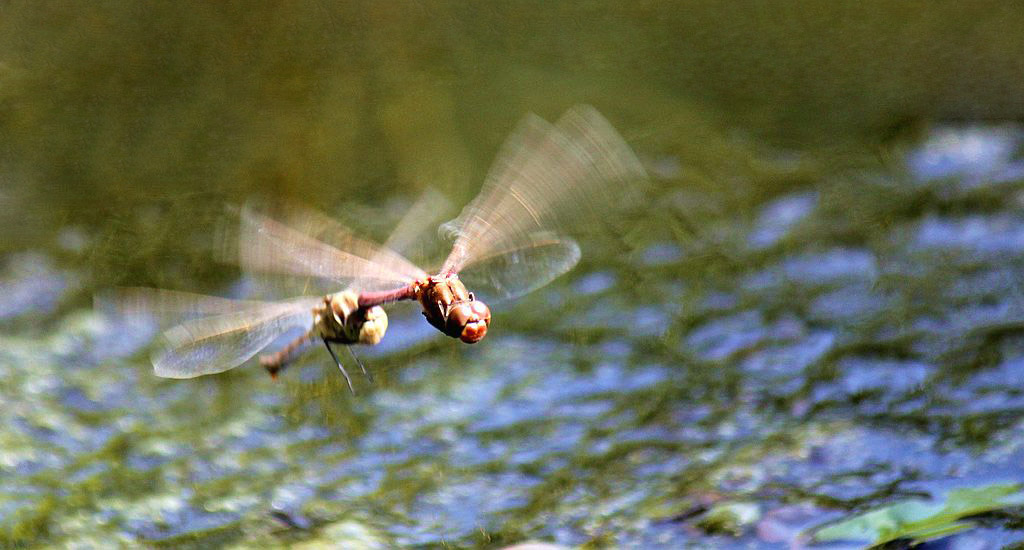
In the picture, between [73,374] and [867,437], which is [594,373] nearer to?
[867,437]

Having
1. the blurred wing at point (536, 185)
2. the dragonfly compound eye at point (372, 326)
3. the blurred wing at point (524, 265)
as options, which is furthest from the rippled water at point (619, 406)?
the blurred wing at point (536, 185)

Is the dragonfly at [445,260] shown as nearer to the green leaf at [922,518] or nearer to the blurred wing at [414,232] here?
the blurred wing at [414,232]

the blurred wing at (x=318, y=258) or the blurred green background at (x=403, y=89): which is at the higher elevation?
the blurred green background at (x=403, y=89)

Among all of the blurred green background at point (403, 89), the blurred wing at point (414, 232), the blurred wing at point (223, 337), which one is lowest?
the blurred wing at point (223, 337)

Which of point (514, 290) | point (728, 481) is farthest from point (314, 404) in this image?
point (728, 481)

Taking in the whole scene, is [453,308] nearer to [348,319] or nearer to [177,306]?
[348,319]

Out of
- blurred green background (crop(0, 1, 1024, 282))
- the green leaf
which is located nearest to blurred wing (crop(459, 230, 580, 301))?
the green leaf

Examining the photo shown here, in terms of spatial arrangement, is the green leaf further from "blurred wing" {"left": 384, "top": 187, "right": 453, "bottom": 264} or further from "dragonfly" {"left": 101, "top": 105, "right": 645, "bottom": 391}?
"blurred wing" {"left": 384, "top": 187, "right": 453, "bottom": 264}

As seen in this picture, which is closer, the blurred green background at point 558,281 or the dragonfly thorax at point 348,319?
the dragonfly thorax at point 348,319
